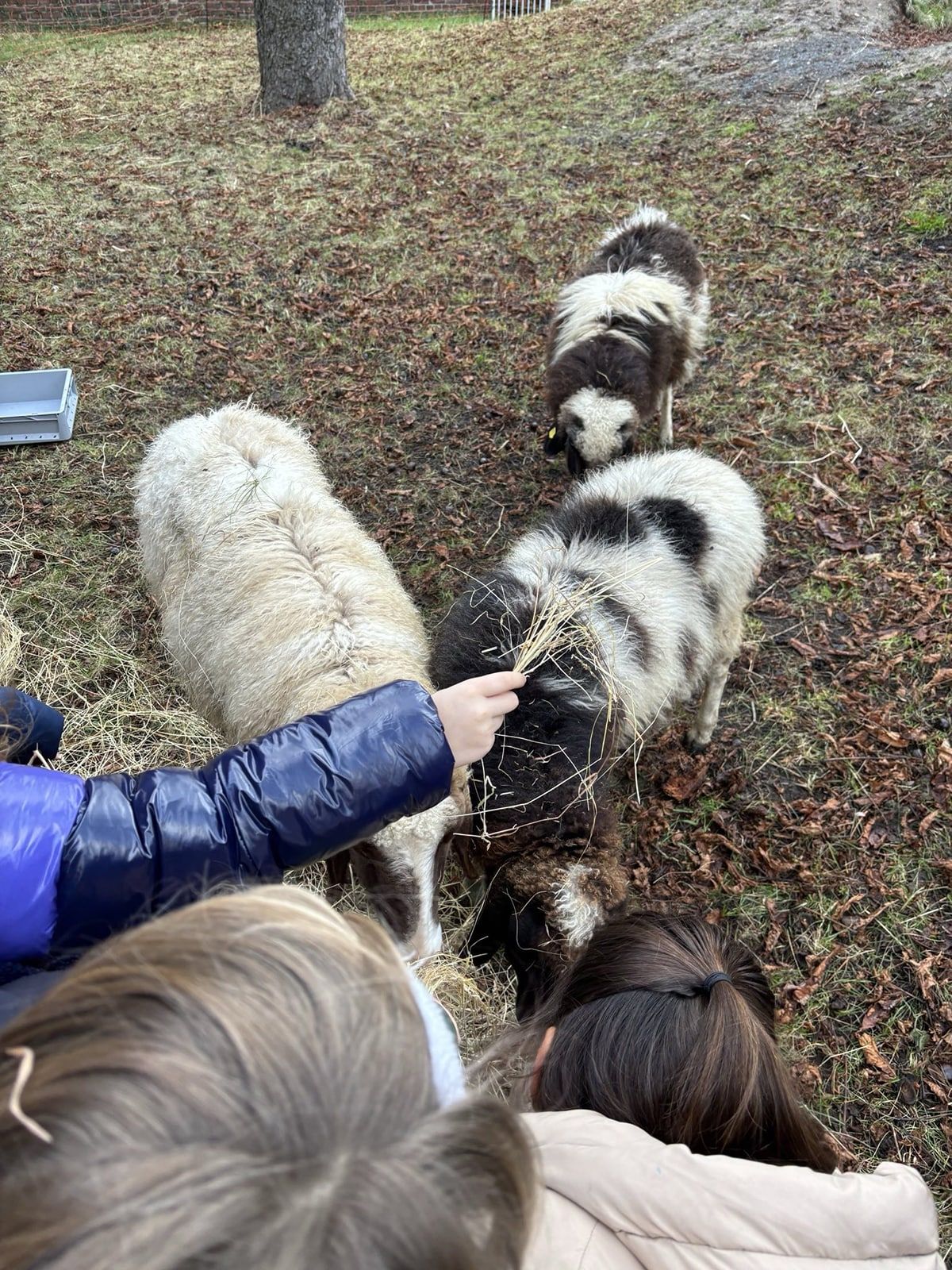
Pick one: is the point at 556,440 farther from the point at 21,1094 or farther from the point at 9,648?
the point at 21,1094

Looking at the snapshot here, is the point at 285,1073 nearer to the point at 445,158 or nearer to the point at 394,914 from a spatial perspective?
the point at 394,914

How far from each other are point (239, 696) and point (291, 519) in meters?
0.95

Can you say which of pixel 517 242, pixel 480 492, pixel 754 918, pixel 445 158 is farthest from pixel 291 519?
pixel 445 158

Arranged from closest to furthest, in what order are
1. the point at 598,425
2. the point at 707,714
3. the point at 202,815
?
the point at 202,815, the point at 707,714, the point at 598,425

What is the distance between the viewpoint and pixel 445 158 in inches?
406

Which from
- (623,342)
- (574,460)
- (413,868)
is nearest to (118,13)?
(623,342)

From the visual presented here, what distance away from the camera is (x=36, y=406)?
6.18m

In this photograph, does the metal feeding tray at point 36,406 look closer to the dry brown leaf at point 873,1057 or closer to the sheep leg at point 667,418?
the sheep leg at point 667,418

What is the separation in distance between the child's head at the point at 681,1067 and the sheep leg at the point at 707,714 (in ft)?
8.30

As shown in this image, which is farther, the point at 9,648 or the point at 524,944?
the point at 9,648

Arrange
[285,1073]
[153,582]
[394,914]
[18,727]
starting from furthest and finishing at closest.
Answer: [153,582], [394,914], [18,727], [285,1073]

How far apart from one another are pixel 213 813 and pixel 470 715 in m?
0.72

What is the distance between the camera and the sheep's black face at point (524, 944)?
10.3ft

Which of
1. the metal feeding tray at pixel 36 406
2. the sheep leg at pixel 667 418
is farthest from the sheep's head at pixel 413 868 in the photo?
the metal feeding tray at pixel 36 406
